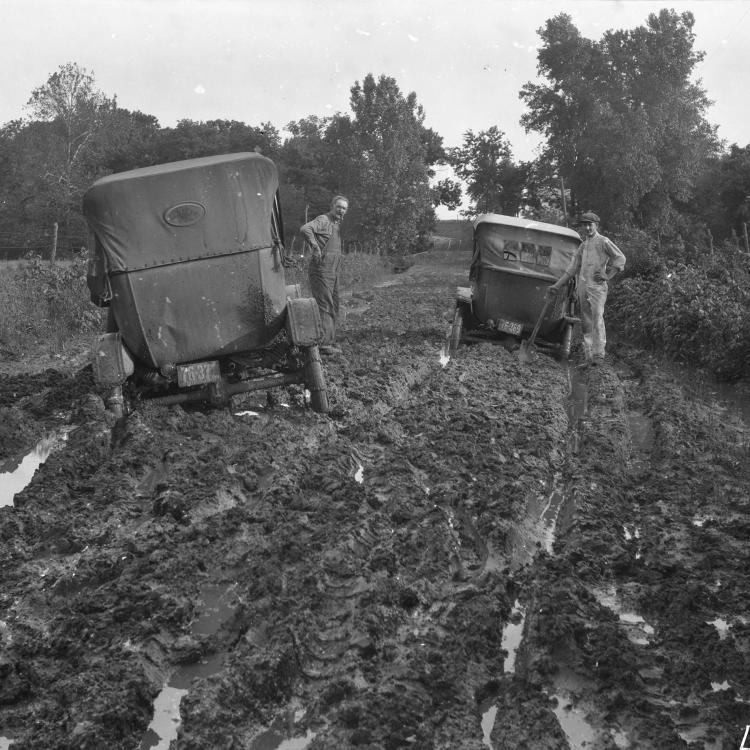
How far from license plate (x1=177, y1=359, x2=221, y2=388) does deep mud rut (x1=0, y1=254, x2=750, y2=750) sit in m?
0.37

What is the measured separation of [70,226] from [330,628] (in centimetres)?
4575

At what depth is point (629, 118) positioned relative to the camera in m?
44.2

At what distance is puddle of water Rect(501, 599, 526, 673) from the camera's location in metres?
3.99

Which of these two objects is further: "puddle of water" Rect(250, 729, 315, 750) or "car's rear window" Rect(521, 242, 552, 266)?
"car's rear window" Rect(521, 242, 552, 266)

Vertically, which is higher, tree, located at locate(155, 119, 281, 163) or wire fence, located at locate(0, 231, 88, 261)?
wire fence, located at locate(0, 231, 88, 261)

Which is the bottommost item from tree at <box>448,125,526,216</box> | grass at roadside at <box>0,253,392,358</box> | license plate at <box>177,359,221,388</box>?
tree at <box>448,125,526,216</box>

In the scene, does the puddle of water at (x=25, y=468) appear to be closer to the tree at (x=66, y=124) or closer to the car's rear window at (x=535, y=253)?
the car's rear window at (x=535, y=253)

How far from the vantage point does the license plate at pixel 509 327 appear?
13469 mm

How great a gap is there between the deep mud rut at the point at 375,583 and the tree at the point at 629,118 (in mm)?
37275

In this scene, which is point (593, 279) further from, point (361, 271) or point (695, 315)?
point (361, 271)

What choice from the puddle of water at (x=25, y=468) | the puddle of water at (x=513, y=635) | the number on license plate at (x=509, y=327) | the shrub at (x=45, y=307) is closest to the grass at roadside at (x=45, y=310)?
the shrub at (x=45, y=307)

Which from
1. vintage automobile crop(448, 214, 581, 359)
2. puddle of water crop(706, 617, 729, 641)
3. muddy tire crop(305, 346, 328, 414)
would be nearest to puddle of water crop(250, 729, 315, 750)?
puddle of water crop(706, 617, 729, 641)

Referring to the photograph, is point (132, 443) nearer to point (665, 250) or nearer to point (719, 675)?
point (719, 675)

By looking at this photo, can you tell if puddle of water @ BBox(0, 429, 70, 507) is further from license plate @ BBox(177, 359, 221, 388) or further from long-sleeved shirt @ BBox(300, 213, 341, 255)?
long-sleeved shirt @ BBox(300, 213, 341, 255)
